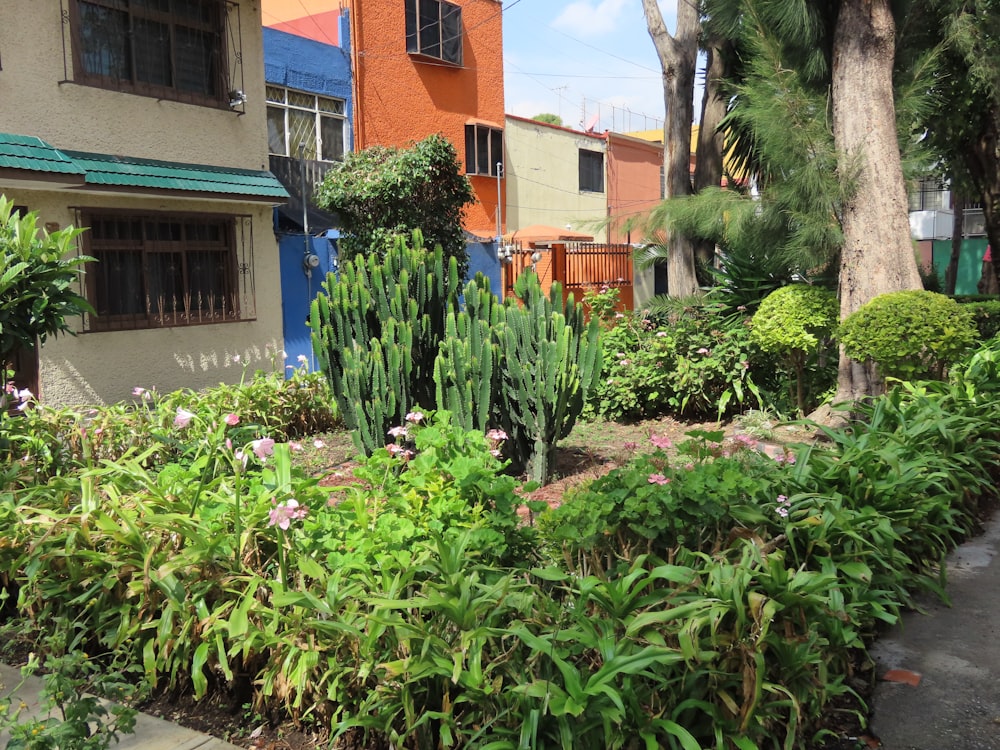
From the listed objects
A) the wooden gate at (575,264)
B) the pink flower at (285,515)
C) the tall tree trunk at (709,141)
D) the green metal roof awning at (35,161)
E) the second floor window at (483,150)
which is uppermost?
the second floor window at (483,150)

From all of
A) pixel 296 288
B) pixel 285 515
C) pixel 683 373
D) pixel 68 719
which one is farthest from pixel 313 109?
pixel 68 719

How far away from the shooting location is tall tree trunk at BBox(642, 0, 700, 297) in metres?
12.7

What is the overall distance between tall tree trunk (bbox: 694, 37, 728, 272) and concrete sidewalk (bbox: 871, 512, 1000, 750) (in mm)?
9138

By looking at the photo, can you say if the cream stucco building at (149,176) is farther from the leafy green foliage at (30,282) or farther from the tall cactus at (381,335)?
the leafy green foliage at (30,282)

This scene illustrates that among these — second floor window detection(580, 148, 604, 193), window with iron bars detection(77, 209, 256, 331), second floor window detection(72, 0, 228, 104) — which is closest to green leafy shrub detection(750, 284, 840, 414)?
window with iron bars detection(77, 209, 256, 331)

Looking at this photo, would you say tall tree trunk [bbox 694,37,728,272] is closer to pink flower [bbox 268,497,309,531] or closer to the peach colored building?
pink flower [bbox 268,497,309,531]

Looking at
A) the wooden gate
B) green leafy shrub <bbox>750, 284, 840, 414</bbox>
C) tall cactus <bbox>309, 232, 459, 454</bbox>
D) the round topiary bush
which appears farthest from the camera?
the wooden gate

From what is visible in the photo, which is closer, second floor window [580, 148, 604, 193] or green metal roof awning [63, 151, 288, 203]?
green metal roof awning [63, 151, 288, 203]

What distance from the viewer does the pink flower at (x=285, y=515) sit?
142 inches

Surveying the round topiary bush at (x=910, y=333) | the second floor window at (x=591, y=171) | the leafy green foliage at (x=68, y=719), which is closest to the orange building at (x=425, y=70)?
the second floor window at (x=591, y=171)

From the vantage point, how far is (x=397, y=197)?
38.9 ft

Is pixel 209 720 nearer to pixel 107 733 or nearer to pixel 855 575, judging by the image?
pixel 107 733

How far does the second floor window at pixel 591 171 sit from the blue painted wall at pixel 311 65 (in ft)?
31.7

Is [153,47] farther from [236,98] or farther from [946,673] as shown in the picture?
[946,673]
